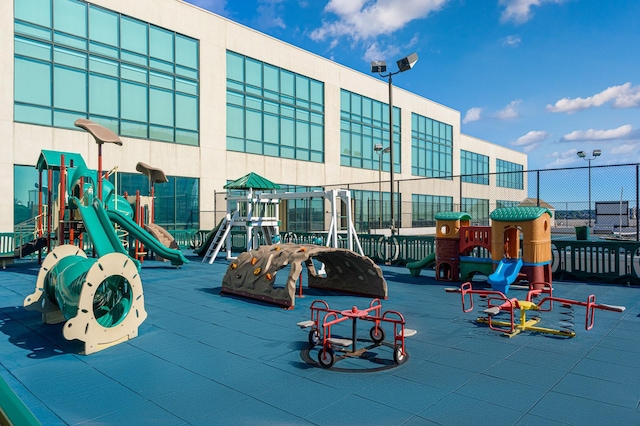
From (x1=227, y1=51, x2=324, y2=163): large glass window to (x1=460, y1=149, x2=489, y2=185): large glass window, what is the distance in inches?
852

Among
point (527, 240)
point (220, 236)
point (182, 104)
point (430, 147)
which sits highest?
point (430, 147)

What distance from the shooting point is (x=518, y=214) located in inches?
496

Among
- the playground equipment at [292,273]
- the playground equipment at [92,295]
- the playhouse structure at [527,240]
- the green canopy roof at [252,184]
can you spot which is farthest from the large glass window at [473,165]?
the playground equipment at [92,295]

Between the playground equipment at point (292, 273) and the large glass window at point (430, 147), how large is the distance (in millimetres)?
33637

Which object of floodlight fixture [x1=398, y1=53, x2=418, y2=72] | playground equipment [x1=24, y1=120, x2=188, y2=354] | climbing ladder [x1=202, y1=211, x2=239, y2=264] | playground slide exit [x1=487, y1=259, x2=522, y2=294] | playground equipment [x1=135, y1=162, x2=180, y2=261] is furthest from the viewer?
floodlight fixture [x1=398, y1=53, x2=418, y2=72]

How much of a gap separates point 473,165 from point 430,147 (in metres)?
10.5

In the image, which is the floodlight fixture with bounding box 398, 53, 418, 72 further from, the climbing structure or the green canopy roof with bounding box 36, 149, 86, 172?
the green canopy roof with bounding box 36, 149, 86, 172

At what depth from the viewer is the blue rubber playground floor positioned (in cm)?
477

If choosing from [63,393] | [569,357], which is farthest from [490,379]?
[63,393]

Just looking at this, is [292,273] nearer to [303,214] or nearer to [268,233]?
[268,233]

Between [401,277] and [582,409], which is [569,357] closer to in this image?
[582,409]

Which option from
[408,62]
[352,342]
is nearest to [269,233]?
[408,62]

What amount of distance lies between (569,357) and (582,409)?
1.96m

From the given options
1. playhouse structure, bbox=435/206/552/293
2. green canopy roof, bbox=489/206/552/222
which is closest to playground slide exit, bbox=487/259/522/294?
playhouse structure, bbox=435/206/552/293
